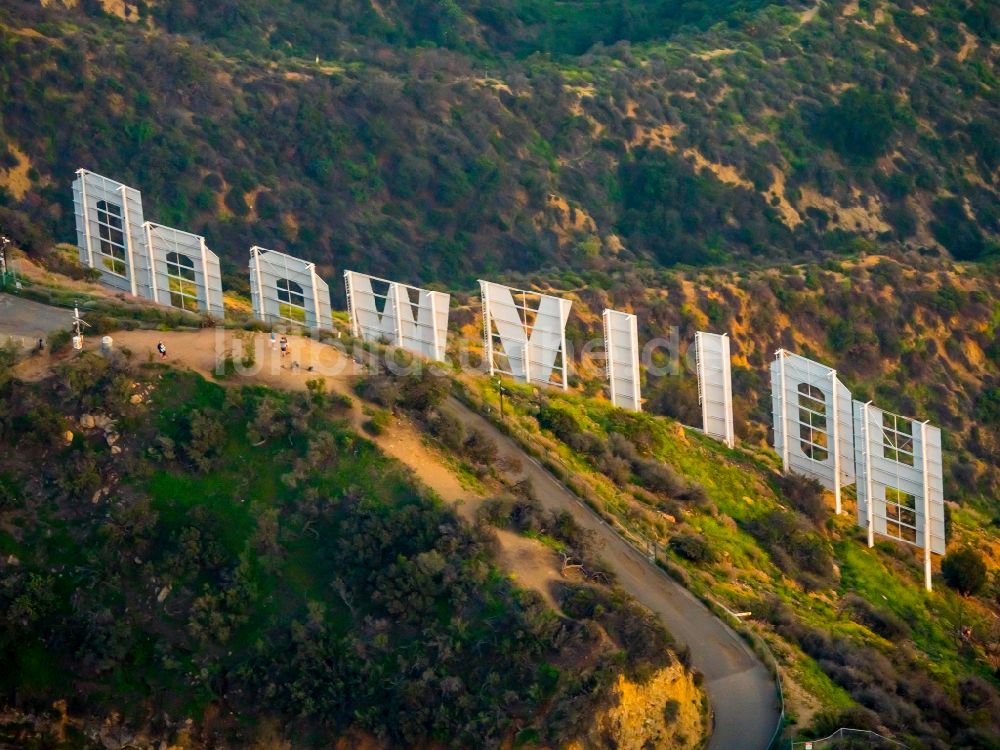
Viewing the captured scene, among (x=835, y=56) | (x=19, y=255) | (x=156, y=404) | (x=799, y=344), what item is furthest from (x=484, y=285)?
(x=835, y=56)

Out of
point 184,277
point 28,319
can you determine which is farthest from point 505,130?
point 28,319

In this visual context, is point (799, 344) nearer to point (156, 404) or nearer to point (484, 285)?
point (484, 285)

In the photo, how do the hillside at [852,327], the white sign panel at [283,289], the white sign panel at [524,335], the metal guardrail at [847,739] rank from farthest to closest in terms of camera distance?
the hillside at [852,327]
the white sign panel at [283,289]
the white sign panel at [524,335]
the metal guardrail at [847,739]

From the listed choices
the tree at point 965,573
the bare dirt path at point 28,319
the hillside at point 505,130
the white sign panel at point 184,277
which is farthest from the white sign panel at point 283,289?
the hillside at point 505,130

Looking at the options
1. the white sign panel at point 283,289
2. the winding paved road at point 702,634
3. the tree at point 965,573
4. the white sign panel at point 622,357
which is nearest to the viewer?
the winding paved road at point 702,634

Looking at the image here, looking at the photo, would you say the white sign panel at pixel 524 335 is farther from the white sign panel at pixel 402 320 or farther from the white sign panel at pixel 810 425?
the white sign panel at pixel 810 425

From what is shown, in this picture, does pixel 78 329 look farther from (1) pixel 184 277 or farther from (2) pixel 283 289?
(1) pixel 184 277

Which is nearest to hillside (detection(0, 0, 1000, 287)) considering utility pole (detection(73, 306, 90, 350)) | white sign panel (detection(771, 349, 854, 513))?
utility pole (detection(73, 306, 90, 350))
